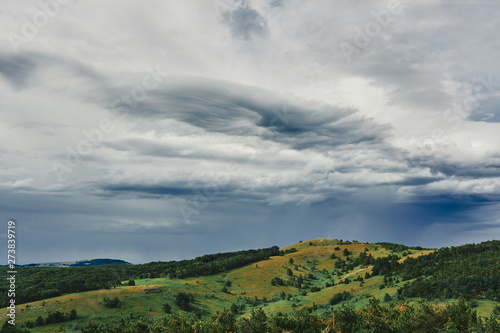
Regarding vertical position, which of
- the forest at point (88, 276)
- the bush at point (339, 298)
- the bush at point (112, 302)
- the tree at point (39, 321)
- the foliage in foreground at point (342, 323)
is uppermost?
the forest at point (88, 276)

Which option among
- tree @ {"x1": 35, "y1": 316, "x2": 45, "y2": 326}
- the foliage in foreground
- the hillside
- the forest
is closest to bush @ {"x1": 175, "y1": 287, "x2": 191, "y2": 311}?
the hillside

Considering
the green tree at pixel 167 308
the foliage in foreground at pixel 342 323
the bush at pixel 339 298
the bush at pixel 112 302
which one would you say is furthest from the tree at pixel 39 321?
the bush at pixel 339 298

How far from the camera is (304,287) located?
113562 mm

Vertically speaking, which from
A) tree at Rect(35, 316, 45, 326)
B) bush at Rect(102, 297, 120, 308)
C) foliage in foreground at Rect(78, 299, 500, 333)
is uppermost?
foliage in foreground at Rect(78, 299, 500, 333)

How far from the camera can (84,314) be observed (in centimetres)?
7294

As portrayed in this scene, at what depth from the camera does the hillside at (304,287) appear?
65562 millimetres

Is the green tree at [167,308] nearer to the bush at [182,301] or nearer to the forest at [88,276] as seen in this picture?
the bush at [182,301]

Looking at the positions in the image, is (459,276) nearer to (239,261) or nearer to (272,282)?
(272,282)

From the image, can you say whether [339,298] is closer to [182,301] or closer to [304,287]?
[304,287]

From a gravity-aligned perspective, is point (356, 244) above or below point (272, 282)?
above

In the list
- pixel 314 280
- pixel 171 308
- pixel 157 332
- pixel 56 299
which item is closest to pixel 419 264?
pixel 314 280

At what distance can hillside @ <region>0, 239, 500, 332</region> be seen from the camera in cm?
6556

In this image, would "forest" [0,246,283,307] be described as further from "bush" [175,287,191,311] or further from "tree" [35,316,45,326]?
"bush" [175,287,191,311]

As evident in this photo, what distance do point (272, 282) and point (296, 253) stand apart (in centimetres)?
3395
